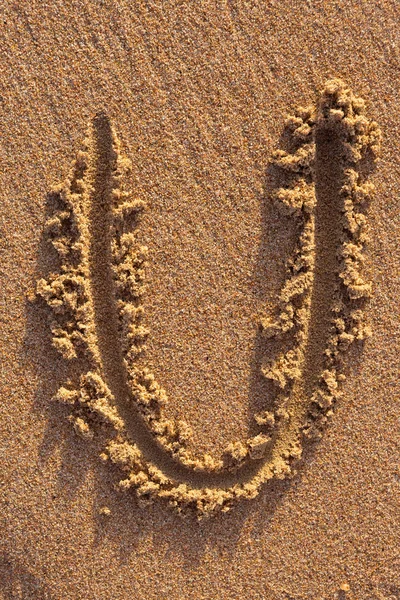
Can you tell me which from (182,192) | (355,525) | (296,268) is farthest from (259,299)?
(355,525)

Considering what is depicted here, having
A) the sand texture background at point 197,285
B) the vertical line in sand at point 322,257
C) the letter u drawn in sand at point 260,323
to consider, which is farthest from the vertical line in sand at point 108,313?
the vertical line in sand at point 322,257

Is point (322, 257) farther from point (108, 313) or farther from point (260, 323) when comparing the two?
point (108, 313)

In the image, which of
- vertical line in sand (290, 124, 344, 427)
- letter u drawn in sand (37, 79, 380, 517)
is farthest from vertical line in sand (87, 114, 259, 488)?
vertical line in sand (290, 124, 344, 427)

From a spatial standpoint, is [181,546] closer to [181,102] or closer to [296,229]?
[296,229]

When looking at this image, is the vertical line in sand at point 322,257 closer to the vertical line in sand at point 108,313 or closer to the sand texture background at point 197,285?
the sand texture background at point 197,285

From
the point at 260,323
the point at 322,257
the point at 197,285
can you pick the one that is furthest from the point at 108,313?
the point at 322,257

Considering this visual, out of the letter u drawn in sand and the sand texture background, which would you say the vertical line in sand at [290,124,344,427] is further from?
the sand texture background
